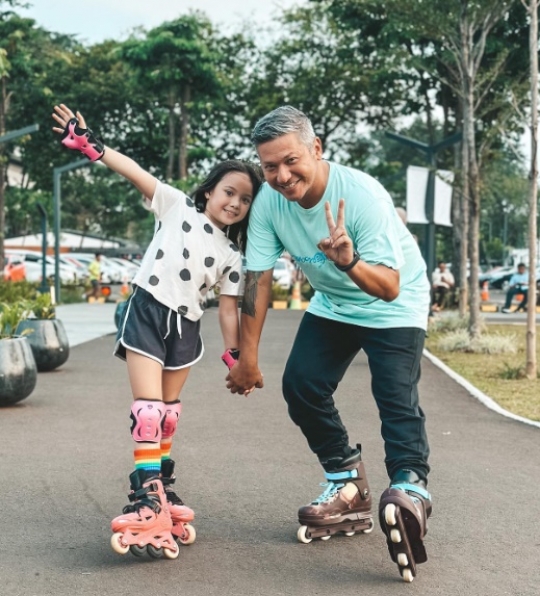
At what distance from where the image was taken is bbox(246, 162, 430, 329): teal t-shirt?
4.36 meters

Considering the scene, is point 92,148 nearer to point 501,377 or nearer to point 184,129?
point 501,377

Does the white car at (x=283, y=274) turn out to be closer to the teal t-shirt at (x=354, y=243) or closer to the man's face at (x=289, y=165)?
the teal t-shirt at (x=354, y=243)

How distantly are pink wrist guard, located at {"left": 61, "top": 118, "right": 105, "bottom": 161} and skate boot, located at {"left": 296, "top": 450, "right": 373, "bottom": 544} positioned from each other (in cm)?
174

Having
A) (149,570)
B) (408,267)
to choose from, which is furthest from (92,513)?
(408,267)

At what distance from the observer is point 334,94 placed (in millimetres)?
43812

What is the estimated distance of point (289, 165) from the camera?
14.4 feet

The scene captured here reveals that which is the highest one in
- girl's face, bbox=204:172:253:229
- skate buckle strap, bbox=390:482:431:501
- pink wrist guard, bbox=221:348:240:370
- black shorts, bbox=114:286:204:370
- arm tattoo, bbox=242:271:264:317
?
girl's face, bbox=204:172:253:229

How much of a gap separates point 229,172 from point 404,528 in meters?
1.71

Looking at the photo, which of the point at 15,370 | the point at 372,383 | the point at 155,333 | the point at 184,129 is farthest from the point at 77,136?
the point at 184,129

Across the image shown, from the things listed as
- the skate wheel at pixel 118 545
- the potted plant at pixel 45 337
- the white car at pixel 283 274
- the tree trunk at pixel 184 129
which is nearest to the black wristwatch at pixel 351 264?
the skate wheel at pixel 118 545

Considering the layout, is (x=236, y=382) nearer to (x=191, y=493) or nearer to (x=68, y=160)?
(x=191, y=493)

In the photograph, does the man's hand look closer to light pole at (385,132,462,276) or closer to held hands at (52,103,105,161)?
held hands at (52,103,105,161)

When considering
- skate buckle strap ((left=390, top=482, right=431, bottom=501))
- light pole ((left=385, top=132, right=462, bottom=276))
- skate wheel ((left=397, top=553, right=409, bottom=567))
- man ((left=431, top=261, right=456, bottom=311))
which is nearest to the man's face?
skate buckle strap ((left=390, top=482, right=431, bottom=501))

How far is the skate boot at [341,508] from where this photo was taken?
4.94 meters
